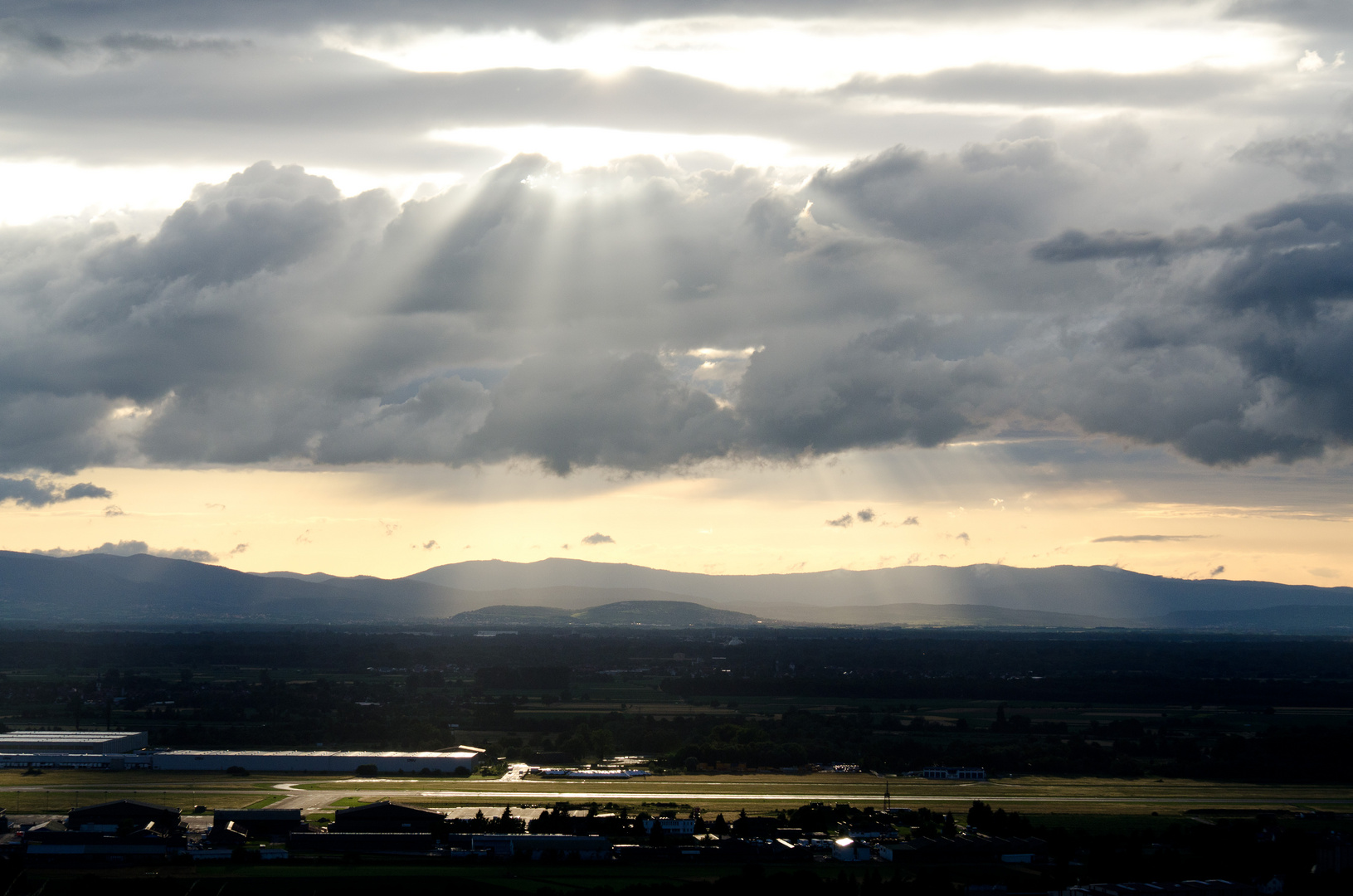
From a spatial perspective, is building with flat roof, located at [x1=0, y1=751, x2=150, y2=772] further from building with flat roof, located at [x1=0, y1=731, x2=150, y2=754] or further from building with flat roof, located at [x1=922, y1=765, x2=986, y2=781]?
building with flat roof, located at [x1=922, y1=765, x2=986, y2=781]

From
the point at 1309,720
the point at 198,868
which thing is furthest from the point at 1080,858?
the point at 1309,720

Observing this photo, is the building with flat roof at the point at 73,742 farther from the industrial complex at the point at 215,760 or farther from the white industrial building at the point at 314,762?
the white industrial building at the point at 314,762

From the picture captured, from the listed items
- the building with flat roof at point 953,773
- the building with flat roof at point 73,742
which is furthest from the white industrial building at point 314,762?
the building with flat roof at point 953,773

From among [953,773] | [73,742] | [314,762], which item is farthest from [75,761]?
[953,773]

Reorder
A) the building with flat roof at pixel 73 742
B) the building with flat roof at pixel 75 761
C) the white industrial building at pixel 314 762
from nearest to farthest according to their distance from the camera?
the white industrial building at pixel 314 762, the building with flat roof at pixel 75 761, the building with flat roof at pixel 73 742

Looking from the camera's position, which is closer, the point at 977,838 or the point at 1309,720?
the point at 977,838

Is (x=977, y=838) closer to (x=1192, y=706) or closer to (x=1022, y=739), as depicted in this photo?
(x=1022, y=739)

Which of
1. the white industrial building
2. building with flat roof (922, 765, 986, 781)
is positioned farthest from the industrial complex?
building with flat roof (922, 765, 986, 781)
